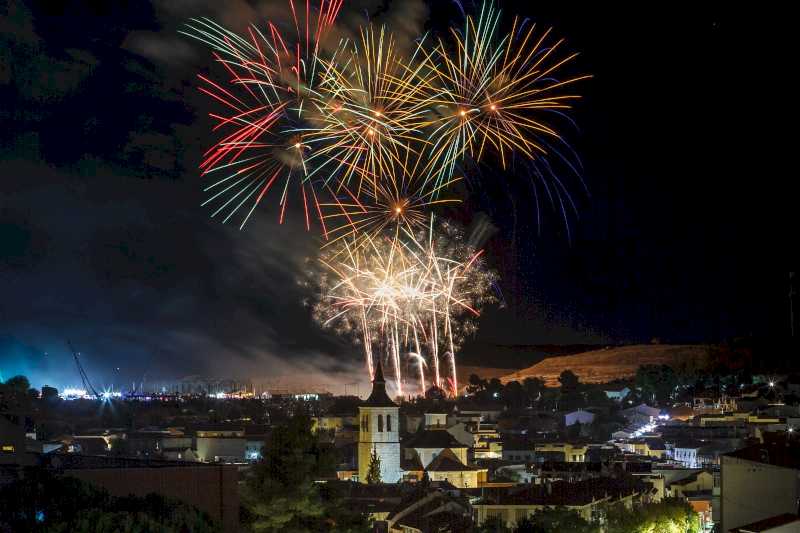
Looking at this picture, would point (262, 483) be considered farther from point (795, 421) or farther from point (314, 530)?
point (795, 421)

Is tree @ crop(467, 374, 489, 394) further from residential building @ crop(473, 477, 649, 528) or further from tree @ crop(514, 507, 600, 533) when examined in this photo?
tree @ crop(514, 507, 600, 533)

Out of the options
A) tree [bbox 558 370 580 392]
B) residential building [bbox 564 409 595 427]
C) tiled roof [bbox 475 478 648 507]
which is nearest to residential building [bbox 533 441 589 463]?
residential building [bbox 564 409 595 427]

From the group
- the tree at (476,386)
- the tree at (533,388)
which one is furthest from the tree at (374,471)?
the tree at (476,386)

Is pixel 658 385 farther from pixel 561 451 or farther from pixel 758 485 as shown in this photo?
pixel 758 485

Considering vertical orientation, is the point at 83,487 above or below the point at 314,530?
above

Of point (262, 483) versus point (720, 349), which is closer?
point (262, 483)

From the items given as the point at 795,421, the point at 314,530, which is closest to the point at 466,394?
the point at 795,421

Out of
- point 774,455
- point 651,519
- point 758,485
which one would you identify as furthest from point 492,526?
point 774,455
